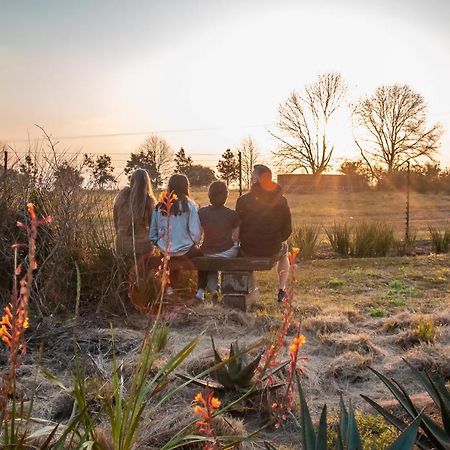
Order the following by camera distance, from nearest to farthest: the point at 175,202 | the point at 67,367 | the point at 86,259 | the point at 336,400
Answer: the point at 336,400 → the point at 67,367 → the point at 86,259 → the point at 175,202

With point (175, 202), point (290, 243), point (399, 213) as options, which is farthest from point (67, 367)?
point (399, 213)

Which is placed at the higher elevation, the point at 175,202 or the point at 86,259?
the point at 175,202

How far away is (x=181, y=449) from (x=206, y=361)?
1.09 meters

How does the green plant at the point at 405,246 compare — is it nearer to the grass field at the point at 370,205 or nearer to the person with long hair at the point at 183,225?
the person with long hair at the point at 183,225

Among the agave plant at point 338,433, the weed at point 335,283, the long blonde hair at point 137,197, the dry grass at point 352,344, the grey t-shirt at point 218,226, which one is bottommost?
the weed at point 335,283

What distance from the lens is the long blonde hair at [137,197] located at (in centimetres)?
656

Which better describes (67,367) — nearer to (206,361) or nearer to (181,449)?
(206,361)

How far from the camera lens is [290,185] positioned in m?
35.9

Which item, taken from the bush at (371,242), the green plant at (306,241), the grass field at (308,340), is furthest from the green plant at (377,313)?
the bush at (371,242)

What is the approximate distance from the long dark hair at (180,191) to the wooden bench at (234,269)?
1.91ft

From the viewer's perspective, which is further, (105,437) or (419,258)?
(419,258)

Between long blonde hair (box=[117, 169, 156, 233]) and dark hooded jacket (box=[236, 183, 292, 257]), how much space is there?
125cm

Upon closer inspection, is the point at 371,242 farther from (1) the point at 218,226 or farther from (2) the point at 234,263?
(2) the point at 234,263

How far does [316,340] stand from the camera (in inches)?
204
